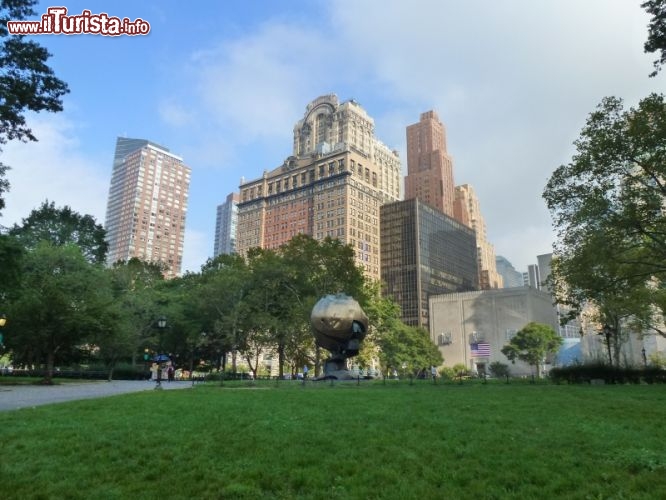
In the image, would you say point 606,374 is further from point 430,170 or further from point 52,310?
point 430,170

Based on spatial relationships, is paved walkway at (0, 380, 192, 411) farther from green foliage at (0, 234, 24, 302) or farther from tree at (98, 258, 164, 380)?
tree at (98, 258, 164, 380)

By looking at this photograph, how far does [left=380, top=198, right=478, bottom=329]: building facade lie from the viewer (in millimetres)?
134875

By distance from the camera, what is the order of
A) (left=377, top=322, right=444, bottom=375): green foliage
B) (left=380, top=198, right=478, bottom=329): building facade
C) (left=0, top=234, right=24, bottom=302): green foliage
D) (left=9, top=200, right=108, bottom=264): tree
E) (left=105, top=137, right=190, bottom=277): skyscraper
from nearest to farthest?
(left=0, top=234, right=24, bottom=302): green foliage, (left=9, top=200, right=108, bottom=264): tree, (left=377, top=322, right=444, bottom=375): green foliage, (left=380, top=198, right=478, bottom=329): building facade, (left=105, top=137, right=190, bottom=277): skyscraper

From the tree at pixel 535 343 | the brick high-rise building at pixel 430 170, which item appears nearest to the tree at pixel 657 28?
the tree at pixel 535 343

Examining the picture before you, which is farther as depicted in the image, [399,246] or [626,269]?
[399,246]

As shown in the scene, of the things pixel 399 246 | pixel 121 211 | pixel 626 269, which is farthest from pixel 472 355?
pixel 121 211

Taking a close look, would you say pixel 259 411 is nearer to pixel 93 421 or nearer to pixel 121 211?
pixel 93 421

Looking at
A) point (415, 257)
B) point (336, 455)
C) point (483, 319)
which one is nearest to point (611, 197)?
point (336, 455)

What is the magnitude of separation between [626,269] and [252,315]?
1286 inches

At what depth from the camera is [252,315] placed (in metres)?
49.3

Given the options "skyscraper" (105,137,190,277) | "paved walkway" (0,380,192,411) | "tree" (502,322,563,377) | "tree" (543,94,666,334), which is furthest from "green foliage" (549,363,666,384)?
"skyscraper" (105,137,190,277)

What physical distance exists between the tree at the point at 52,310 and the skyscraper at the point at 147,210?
458ft

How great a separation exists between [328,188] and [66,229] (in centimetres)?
8511

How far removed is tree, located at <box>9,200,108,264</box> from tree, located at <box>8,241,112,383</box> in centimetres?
1519
